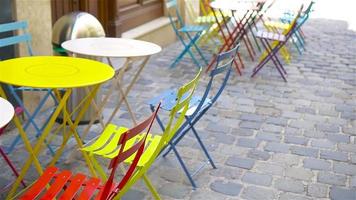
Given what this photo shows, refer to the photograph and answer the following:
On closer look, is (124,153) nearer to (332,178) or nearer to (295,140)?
(332,178)

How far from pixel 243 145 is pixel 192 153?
21.1 inches

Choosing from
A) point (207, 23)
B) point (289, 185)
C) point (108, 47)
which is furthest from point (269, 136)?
point (207, 23)

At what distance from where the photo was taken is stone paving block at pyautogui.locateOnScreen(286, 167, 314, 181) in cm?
416

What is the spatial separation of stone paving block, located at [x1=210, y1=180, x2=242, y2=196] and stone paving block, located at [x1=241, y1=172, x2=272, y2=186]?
124 mm

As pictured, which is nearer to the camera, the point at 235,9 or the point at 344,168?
the point at 344,168

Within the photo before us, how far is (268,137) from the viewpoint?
500 cm

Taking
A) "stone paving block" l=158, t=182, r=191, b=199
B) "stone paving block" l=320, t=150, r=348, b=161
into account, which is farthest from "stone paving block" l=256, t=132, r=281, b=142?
"stone paving block" l=158, t=182, r=191, b=199

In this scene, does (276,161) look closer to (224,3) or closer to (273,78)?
(273,78)

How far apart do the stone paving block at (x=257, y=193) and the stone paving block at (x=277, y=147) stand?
814 millimetres

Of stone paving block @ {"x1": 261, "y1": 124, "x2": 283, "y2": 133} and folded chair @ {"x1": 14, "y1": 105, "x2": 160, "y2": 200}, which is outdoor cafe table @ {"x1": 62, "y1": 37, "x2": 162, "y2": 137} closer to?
folded chair @ {"x1": 14, "y1": 105, "x2": 160, "y2": 200}

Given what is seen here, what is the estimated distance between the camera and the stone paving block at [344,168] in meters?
4.31

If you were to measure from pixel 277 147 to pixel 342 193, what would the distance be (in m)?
0.93

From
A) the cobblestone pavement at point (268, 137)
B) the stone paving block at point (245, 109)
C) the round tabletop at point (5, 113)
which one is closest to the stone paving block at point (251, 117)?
the cobblestone pavement at point (268, 137)

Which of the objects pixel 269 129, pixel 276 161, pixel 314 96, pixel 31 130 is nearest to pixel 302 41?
pixel 314 96
